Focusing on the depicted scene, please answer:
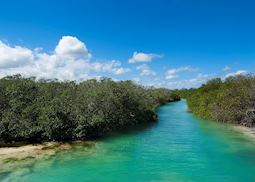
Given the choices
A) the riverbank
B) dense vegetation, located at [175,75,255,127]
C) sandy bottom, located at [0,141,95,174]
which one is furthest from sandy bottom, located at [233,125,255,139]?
the riverbank

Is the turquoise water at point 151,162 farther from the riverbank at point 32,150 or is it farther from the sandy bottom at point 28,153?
the riverbank at point 32,150

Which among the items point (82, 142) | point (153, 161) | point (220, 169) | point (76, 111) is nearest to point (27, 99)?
point (76, 111)

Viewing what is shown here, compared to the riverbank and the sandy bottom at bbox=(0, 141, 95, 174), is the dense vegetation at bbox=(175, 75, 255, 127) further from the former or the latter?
the riverbank

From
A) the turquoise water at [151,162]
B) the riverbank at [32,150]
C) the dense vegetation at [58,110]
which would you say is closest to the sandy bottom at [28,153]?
the riverbank at [32,150]

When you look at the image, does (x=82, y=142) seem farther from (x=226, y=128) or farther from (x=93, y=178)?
(x=226, y=128)

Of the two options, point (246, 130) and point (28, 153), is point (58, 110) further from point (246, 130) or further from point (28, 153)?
point (246, 130)

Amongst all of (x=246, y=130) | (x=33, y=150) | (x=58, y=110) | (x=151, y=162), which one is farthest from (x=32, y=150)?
(x=246, y=130)
